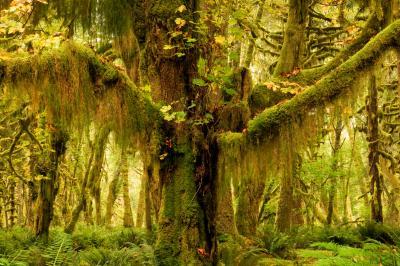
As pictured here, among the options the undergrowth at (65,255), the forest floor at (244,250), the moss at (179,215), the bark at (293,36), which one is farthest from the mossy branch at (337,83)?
the undergrowth at (65,255)

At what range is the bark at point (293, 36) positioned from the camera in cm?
734

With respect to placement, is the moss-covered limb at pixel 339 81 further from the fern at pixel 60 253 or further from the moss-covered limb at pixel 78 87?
the fern at pixel 60 253

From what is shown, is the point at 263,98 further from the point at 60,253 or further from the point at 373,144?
the point at 373,144

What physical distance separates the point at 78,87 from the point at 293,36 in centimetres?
398

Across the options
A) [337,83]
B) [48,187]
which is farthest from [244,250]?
[48,187]

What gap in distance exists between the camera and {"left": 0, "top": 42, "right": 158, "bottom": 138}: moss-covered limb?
199 inches

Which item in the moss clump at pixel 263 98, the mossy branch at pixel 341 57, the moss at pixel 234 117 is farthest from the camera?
the moss clump at pixel 263 98

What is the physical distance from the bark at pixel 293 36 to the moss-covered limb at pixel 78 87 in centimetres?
272

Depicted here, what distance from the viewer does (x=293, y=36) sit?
24.6 feet

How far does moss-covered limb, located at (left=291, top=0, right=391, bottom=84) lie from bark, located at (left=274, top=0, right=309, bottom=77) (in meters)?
1.05

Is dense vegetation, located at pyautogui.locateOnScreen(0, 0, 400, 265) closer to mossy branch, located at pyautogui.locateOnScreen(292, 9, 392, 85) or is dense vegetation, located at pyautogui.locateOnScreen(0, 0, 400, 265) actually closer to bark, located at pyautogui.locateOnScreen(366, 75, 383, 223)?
mossy branch, located at pyautogui.locateOnScreen(292, 9, 392, 85)

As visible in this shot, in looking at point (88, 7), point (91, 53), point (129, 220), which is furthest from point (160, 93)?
point (129, 220)

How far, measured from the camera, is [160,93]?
6203mm

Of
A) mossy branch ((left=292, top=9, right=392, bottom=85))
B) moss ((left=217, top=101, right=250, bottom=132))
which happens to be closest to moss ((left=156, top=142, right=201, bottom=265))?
moss ((left=217, top=101, right=250, bottom=132))
